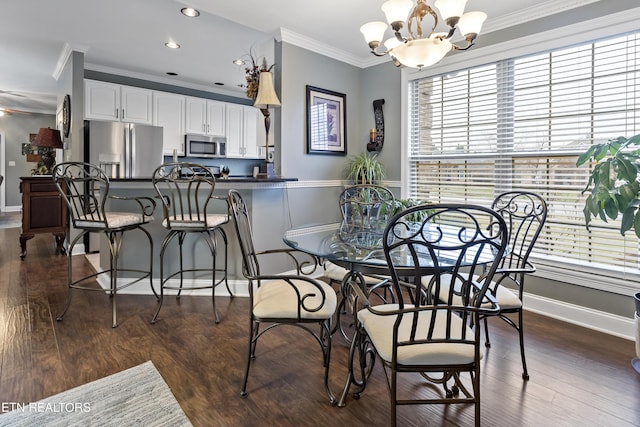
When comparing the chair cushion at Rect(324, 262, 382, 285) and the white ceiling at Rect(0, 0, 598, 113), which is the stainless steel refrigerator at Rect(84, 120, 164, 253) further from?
the chair cushion at Rect(324, 262, 382, 285)

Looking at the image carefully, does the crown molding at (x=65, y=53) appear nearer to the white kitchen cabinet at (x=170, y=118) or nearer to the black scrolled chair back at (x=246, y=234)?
the white kitchen cabinet at (x=170, y=118)

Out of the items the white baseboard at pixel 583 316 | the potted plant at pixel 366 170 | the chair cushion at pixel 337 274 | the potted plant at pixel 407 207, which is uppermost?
the potted plant at pixel 366 170

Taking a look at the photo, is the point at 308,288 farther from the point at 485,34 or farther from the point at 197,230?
the point at 485,34

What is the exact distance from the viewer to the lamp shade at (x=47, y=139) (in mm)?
4812

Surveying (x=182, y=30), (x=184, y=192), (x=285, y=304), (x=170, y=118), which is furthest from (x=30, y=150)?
(x=285, y=304)

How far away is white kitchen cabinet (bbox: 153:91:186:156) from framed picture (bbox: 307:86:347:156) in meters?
2.89

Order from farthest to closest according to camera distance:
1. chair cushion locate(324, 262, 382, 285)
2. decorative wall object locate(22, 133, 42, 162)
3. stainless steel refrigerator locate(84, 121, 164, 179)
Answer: decorative wall object locate(22, 133, 42, 162) < stainless steel refrigerator locate(84, 121, 164, 179) < chair cushion locate(324, 262, 382, 285)

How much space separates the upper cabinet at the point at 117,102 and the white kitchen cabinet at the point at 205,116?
24.2 inches

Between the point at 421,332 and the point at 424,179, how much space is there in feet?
8.67

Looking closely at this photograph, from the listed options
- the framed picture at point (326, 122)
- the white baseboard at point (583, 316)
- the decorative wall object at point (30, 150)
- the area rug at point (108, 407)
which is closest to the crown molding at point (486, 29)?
the framed picture at point (326, 122)

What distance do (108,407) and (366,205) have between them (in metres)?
2.43

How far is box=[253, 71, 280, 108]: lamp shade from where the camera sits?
314cm

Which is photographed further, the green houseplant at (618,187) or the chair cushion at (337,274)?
the chair cushion at (337,274)

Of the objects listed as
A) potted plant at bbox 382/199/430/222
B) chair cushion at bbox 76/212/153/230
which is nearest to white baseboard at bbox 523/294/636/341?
potted plant at bbox 382/199/430/222
